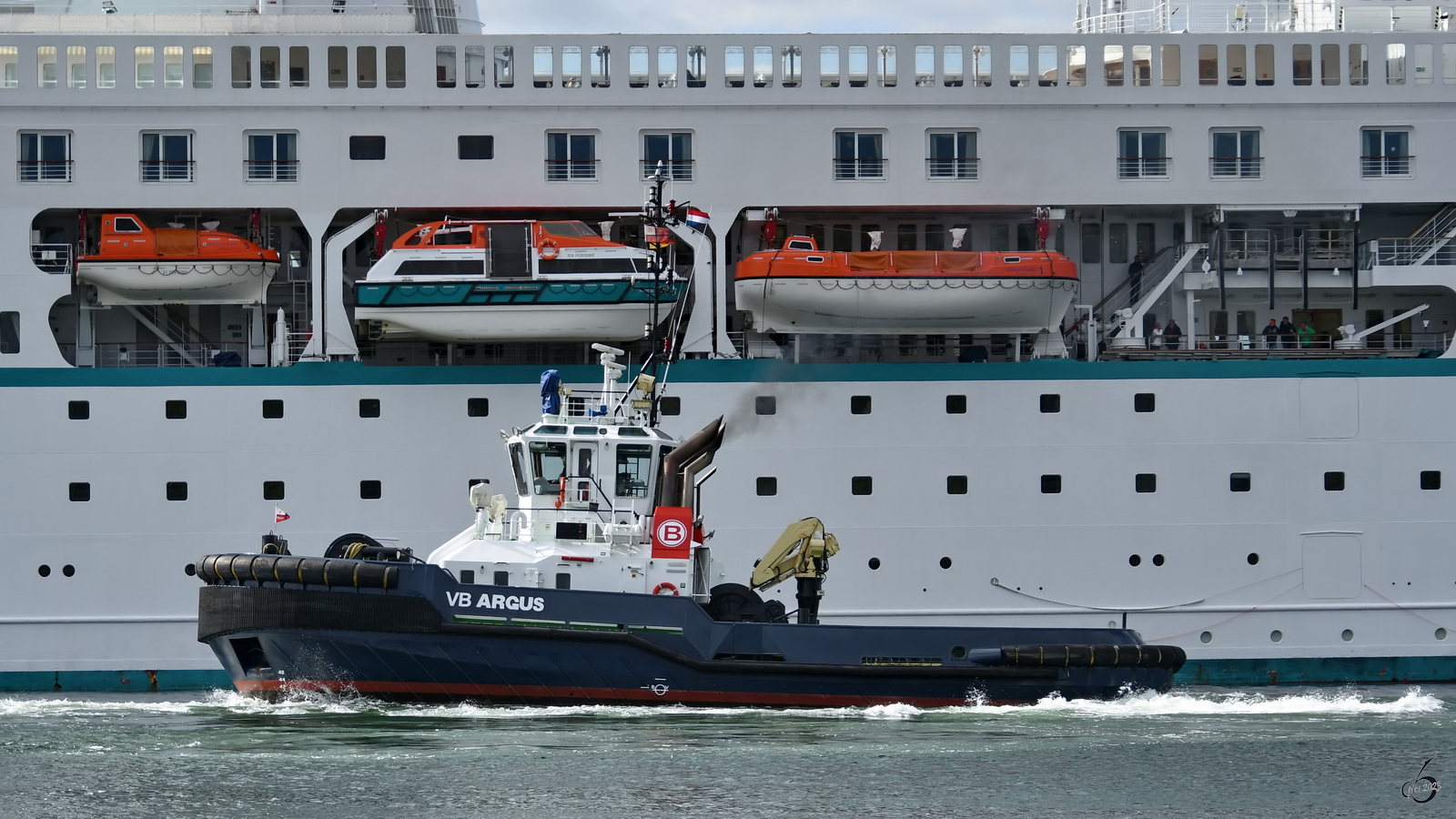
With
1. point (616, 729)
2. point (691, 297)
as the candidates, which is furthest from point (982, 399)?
point (616, 729)

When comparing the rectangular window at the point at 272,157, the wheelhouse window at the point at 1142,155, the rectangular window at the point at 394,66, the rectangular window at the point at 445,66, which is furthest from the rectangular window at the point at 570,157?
the wheelhouse window at the point at 1142,155

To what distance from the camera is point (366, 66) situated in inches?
887

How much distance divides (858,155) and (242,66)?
283 inches

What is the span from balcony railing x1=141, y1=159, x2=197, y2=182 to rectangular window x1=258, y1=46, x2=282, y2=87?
4.12 ft

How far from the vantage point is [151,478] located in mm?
21688

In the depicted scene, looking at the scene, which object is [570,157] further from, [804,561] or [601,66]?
[804,561]

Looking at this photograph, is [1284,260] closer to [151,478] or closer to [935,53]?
[935,53]

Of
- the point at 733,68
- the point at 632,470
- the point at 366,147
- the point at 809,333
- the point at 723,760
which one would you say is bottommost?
the point at 723,760

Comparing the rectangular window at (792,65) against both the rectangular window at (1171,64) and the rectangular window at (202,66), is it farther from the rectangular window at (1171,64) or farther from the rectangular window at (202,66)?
the rectangular window at (202,66)

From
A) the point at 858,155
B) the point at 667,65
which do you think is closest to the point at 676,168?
the point at 667,65

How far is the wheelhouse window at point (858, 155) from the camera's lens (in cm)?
2281

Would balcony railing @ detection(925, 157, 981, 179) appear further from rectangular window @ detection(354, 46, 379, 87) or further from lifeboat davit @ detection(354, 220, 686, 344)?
rectangular window @ detection(354, 46, 379, 87)

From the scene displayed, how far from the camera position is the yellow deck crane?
1947 cm

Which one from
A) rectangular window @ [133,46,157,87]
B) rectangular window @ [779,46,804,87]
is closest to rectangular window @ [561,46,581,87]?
rectangular window @ [779,46,804,87]
